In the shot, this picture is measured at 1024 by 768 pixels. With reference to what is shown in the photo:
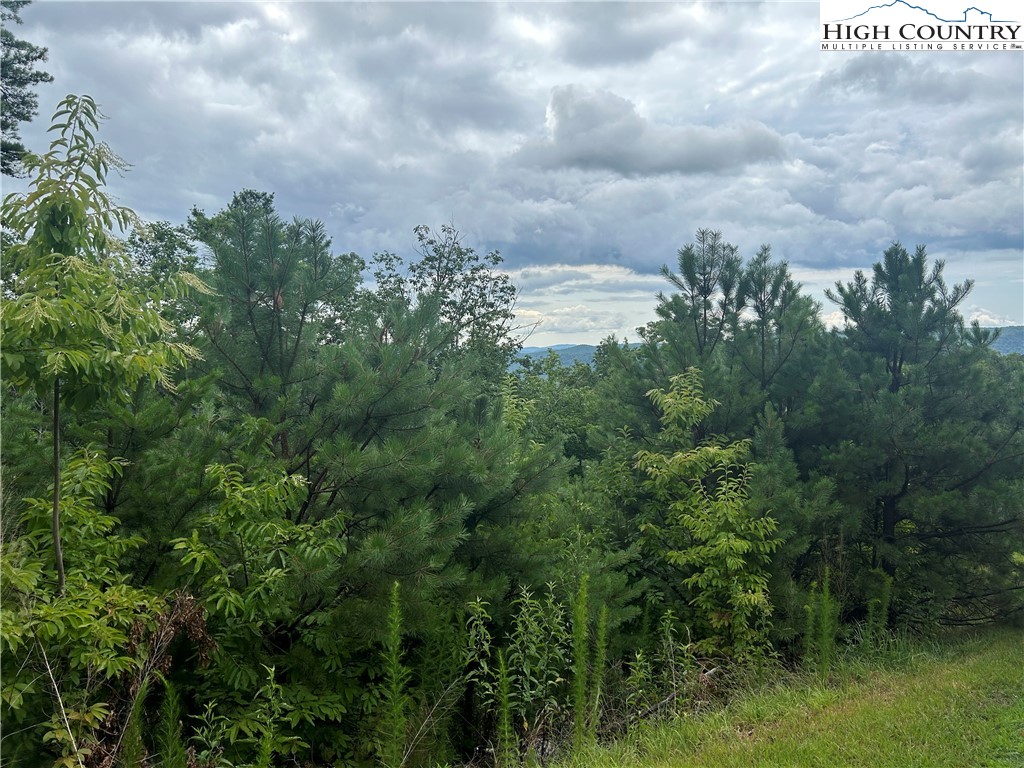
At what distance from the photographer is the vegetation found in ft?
11.7

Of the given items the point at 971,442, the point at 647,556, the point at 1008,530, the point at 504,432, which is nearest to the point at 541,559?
the point at 504,432

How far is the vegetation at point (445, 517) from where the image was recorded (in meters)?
3.58

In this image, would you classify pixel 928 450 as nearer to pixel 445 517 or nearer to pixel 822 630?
pixel 822 630

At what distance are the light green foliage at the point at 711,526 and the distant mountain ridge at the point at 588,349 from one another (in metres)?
4.22

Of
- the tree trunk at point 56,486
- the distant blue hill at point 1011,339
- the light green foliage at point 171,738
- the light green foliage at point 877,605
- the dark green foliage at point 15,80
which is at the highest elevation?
the dark green foliage at point 15,80

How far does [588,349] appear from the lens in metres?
28.6

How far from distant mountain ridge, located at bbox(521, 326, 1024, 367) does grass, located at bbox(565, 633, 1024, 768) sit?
4.71 m

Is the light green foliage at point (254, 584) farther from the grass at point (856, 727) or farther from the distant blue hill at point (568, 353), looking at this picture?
the distant blue hill at point (568, 353)

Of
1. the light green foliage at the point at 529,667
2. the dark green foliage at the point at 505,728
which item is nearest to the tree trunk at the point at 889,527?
the light green foliage at the point at 529,667

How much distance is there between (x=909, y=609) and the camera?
8477mm

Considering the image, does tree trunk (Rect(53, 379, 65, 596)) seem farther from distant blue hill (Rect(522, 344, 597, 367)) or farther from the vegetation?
distant blue hill (Rect(522, 344, 597, 367))

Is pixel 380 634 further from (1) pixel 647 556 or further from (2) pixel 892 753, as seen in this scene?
(1) pixel 647 556

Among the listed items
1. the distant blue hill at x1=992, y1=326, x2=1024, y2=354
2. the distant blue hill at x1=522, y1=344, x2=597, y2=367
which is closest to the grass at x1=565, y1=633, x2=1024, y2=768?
the distant blue hill at x1=992, y1=326, x2=1024, y2=354

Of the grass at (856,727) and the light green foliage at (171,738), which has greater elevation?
the light green foliage at (171,738)
